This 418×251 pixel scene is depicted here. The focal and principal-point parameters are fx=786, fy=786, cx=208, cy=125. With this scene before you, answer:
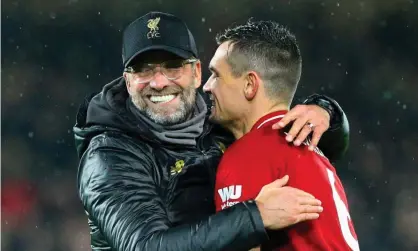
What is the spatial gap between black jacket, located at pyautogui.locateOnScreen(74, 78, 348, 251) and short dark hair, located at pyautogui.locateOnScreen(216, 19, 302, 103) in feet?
1.29

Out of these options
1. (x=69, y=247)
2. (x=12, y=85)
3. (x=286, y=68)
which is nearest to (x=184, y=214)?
(x=286, y=68)

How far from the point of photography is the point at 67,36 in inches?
293

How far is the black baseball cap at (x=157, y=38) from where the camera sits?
287 cm

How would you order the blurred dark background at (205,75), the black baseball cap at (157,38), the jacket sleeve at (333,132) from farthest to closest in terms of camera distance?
the blurred dark background at (205,75)
the jacket sleeve at (333,132)
the black baseball cap at (157,38)

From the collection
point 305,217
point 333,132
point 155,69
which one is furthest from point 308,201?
point 155,69

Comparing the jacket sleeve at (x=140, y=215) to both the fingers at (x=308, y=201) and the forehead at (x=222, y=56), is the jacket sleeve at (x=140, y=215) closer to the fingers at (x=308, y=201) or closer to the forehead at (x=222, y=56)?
the fingers at (x=308, y=201)

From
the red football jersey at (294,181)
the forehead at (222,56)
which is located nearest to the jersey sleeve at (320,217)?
the red football jersey at (294,181)

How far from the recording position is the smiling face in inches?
114

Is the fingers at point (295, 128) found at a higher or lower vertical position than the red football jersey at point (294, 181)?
higher

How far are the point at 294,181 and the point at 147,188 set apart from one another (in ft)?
1.71

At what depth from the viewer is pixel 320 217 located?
2420mm

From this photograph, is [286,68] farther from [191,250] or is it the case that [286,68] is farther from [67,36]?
[67,36]

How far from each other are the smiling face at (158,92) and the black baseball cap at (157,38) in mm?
30

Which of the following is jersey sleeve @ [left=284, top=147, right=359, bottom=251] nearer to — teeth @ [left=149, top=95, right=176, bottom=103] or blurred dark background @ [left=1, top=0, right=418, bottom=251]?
teeth @ [left=149, top=95, right=176, bottom=103]
